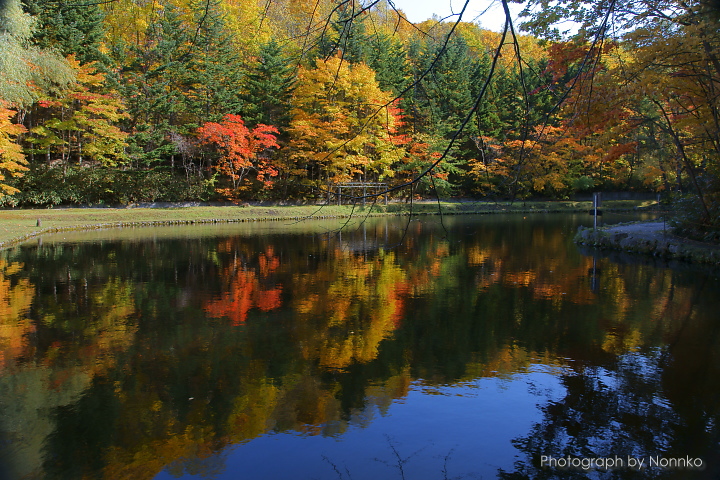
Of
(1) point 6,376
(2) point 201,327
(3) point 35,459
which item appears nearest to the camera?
(3) point 35,459

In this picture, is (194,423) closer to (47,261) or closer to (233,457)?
(233,457)

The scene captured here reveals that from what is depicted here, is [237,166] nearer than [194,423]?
No

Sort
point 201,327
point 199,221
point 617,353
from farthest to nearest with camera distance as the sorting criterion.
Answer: point 199,221, point 201,327, point 617,353

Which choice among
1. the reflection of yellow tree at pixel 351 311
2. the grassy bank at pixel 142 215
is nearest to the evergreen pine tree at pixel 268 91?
the grassy bank at pixel 142 215

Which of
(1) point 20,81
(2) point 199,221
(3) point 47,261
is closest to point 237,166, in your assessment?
(2) point 199,221

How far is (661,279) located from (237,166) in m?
26.1

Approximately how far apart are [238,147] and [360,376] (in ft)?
92.4

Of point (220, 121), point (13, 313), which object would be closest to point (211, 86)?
point (220, 121)

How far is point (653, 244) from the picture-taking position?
13992 mm

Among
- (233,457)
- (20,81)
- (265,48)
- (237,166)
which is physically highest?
(265,48)

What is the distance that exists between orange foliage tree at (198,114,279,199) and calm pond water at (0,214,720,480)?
21628mm

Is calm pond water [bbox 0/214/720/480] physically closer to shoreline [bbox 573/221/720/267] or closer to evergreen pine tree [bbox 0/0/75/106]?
shoreline [bbox 573/221/720/267]

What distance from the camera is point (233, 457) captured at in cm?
398

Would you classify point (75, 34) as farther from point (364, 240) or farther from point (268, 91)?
point (364, 240)
